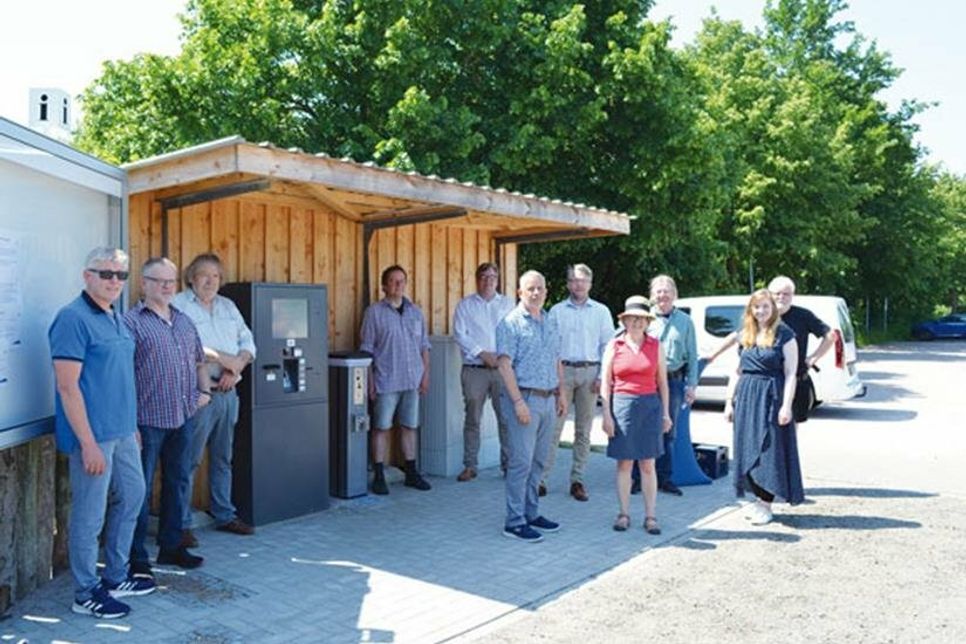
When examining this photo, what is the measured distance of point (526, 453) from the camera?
236 inches

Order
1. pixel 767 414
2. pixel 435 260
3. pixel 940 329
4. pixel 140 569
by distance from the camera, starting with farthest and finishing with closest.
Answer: pixel 940 329
pixel 435 260
pixel 767 414
pixel 140 569

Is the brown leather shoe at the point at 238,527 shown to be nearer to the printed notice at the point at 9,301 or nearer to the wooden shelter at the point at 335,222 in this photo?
the wooden shelter at the point at 335,222

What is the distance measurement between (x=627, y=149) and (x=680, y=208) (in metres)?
1.54

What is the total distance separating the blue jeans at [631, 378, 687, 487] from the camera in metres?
7.49

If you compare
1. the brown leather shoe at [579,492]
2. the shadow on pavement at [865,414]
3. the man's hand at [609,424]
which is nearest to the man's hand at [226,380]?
the man's hand at [609,424]

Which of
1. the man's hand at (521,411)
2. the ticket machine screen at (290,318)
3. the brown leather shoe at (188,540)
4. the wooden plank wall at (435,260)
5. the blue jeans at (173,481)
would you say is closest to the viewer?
the blue jeans at (173,481)

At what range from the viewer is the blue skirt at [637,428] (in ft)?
20.3

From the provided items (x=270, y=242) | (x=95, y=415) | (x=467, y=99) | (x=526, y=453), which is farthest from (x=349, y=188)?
(x=467, y=99)

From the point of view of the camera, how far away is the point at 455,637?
4.37m

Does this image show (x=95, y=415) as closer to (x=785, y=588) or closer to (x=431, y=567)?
(x=431, y=567)

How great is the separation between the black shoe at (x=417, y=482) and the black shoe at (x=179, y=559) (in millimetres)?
2593

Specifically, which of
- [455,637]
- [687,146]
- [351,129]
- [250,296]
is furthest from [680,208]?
[455,637]

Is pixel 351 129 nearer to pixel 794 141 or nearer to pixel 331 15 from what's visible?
pixel 331 15

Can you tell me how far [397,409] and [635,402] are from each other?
2441 millimetres
